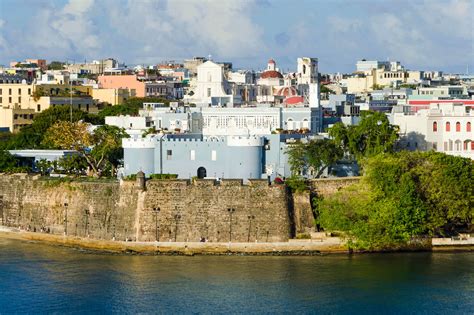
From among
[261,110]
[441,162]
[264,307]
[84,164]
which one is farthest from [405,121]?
[264,307]

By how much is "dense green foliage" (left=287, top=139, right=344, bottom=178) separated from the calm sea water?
524 centimetres

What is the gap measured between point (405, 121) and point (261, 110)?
4.53 metres

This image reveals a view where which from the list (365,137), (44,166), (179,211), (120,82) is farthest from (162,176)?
(120,82)

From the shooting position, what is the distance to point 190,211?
3133 centimetres

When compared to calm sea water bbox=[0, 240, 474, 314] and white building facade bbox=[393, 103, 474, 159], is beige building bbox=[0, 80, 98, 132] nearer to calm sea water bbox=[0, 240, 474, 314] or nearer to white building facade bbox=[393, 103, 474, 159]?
white building facade bbox=[393, 103, 474, 159]

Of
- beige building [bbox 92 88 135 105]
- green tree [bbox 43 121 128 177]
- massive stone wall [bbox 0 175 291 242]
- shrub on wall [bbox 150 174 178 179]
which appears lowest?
massive stone wall [bbox 0 175 291 242]

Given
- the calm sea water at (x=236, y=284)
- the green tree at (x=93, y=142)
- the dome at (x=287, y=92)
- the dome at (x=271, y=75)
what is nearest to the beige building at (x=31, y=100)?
the dome at (x=271, y=75)

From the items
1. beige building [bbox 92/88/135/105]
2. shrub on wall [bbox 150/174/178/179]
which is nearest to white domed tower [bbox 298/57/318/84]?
beige building [bbox 92/88/135/105]

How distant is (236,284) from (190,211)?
4656 mm

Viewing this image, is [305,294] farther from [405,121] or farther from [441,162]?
[405,121]

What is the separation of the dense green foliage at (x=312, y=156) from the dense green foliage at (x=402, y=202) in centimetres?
282

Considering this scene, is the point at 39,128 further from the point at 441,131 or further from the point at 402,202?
the point at 402,202

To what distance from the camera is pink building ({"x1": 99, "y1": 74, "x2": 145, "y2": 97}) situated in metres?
64.7

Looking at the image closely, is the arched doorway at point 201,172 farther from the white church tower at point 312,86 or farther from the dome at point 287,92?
the dome at point 287,92
